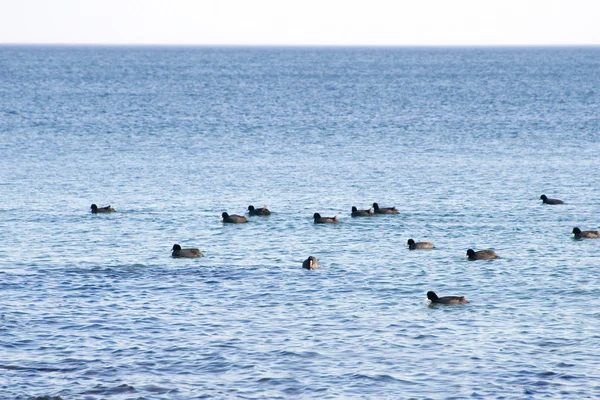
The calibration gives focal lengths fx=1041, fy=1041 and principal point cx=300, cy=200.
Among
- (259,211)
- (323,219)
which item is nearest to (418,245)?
(323,219)

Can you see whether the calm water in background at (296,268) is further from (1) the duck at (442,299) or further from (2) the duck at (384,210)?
(2) the duck at (384,210)

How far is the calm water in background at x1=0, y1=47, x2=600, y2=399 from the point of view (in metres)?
28.2

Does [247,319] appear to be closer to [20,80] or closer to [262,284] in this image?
[262,284]

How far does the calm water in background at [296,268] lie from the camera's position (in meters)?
28.2

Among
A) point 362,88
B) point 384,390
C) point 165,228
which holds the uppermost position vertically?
point 362,88

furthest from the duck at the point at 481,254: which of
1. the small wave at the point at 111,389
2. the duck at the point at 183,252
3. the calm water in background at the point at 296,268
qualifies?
the small wave at the point at 111,389

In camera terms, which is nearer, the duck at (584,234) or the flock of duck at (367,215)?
the flock of duck at (367,215)

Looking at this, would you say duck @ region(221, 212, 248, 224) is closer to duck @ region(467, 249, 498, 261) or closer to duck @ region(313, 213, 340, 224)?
duck @ region(313, 213, 340, 224)

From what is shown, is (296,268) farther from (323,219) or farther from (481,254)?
(323,219)

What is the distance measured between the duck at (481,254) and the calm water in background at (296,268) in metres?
0.40

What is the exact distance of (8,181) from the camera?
62.6 m

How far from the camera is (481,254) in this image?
41406 mm

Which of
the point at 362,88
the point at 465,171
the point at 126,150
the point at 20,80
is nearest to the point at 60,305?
the point at 465,171

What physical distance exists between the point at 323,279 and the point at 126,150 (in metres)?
44.8
